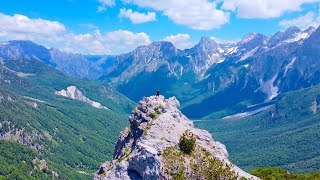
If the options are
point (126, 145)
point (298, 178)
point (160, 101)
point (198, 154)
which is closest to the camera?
point (198, 154)

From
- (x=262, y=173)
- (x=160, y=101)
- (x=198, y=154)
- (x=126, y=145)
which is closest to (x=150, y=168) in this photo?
(x=198, y=154)

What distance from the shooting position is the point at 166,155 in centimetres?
8862

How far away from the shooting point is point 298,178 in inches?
5157

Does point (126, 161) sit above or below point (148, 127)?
below

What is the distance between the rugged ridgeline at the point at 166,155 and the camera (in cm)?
8662

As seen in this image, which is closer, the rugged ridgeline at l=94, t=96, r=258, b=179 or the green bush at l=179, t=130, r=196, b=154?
the rugged ridgeline at l=94, t=96, r=258, b=179

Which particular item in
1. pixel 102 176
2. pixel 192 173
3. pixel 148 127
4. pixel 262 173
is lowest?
pixel 102 176

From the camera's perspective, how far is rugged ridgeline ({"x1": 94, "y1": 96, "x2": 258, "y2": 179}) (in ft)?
284

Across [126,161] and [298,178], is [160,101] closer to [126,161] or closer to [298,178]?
[126,161]

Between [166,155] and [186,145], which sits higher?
[186,145]

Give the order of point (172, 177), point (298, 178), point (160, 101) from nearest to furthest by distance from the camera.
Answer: point (172, 177) < point (160, 101) < point (298, 178)

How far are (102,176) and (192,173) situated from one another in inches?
874

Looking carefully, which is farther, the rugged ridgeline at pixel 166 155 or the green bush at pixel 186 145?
the green bush at pixel 186 145

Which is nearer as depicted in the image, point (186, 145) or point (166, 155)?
point (166, 155)
